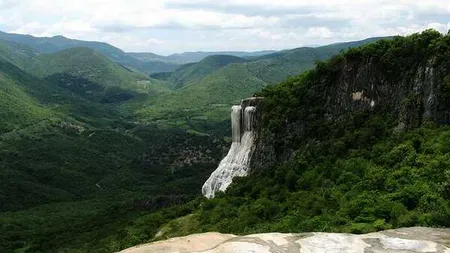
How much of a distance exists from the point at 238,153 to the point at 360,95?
1410 centimetres

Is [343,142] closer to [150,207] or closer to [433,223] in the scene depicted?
[433,223]

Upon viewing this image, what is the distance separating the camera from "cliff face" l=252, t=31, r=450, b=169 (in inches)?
1451

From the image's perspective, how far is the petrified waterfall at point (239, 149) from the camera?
50156mm

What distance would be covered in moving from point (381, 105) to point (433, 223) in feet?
76.0

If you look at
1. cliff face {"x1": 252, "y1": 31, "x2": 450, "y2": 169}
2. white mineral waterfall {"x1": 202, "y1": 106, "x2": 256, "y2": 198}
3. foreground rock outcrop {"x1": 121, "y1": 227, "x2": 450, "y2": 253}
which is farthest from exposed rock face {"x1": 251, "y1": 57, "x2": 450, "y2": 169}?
foreground rock outcrop {"x1": 121, "y1": 227, "x2": 450, "y2": 253}

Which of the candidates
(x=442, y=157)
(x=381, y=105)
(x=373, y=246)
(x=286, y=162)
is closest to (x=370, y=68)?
(x=381, y=105)

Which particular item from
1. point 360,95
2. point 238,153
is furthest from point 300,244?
point 238,153

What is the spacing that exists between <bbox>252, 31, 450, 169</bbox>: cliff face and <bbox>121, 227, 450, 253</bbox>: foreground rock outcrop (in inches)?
836

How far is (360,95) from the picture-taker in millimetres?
43281

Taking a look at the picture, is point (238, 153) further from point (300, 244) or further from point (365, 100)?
point (300, 244)

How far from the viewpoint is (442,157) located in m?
29.7

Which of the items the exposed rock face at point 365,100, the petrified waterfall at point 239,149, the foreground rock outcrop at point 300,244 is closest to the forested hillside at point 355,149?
the exposed rock face at point 365,100

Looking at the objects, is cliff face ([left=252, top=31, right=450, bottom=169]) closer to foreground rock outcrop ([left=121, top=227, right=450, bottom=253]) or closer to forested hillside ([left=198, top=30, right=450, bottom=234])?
forested hillside ([left=198, top=30, right=450, bottom=234])

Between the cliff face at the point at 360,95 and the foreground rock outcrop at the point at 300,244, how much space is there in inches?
836
